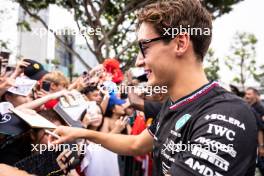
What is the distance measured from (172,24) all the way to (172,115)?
416 mm

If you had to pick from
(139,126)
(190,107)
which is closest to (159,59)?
(190,107)

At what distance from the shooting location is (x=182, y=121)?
5.53 ft

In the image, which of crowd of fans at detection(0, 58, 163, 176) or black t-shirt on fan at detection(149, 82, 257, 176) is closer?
black t-shirt on fan at detection(149, 82, 257, 176)

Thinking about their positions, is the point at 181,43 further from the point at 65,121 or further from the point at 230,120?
the point at 65,121

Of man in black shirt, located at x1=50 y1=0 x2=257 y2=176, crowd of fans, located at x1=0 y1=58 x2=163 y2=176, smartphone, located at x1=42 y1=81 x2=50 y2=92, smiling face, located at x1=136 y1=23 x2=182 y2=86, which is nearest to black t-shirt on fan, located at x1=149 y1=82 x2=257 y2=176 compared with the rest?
man in black shirt, located at x1=50 y1=0 x2=257 y2=176

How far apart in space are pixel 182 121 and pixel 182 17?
458 millimetres

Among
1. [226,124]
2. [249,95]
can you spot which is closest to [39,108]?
[226,124]

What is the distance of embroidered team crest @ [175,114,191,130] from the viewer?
5.48 ft

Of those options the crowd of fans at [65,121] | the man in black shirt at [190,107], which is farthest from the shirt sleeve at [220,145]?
the crowd of fans at [65,121]

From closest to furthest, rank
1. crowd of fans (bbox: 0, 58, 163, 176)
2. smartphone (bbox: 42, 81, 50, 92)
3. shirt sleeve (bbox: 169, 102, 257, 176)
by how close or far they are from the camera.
Answer: shirt sleeve (bbox: 169, 102, 257, 176), crowd of fans (bbox: 0, 58, 163, 176), smartphone (bbox: 42, 81, 50, 92)

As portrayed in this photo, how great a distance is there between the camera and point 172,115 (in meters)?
1.84

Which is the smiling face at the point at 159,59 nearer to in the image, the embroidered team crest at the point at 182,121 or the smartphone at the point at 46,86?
the embroidered team crest at the point at 182,121

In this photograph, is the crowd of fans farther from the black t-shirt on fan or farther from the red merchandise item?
the black t-shirt on fan

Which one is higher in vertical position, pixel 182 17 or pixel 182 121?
pixel 182 17
